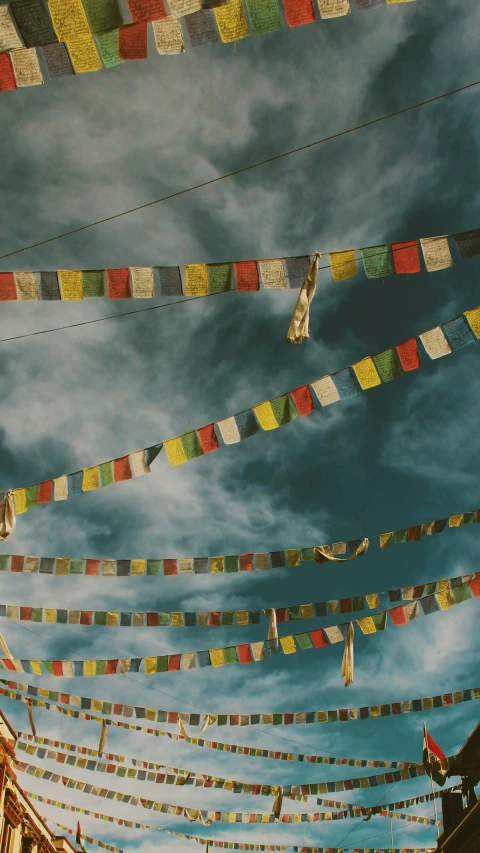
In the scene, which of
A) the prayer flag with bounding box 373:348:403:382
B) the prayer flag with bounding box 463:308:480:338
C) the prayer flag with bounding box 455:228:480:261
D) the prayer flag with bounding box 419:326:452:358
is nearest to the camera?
the prayer flag with bounding box 455:228:480:261

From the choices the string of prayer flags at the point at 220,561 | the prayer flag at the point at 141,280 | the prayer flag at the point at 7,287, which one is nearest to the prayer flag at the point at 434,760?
the string of prayer flags at the point at 220,561

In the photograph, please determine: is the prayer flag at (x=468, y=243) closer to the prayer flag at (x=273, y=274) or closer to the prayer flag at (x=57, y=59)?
the prayer flag at (x=273, y=274)

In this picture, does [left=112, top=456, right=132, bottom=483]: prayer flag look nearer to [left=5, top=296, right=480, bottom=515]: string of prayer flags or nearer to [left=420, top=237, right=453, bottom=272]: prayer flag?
[left=5, top=296, right=480, bottom=515]: string of prayer flags

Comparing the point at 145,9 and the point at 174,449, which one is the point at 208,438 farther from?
the point at 145,9

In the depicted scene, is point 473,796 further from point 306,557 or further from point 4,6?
point 4,6

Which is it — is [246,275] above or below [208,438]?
above

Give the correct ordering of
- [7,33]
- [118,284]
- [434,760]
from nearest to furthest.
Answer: [7,33] < [118,284] < [434,760]

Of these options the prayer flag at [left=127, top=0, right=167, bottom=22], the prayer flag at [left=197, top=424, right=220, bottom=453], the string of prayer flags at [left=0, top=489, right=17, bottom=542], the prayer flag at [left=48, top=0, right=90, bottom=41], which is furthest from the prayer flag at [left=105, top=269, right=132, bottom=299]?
the string of prayer flags at [left=0, top=489, right=17, bottom=542]

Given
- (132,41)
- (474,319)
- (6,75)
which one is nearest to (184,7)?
(132,41)

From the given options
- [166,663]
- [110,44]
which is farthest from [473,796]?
[110,44]

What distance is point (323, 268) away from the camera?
684 cm

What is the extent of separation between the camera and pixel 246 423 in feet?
27.9

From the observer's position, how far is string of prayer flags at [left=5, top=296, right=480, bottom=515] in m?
8.06

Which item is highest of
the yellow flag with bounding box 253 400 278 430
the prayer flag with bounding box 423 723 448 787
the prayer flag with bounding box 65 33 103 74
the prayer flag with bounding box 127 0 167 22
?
the prayer flag with bounding box 127 0 167 22
